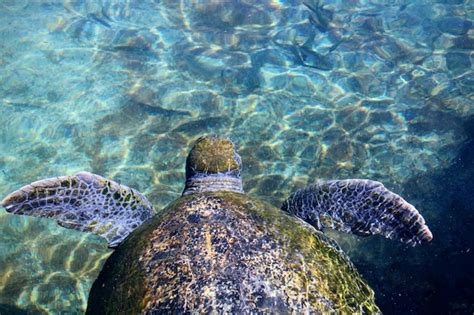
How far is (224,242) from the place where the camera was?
104 inches

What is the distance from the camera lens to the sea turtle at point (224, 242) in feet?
7.93

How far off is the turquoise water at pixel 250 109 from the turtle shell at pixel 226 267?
6.32 feet

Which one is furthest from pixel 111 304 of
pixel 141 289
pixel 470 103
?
pixel 470 103

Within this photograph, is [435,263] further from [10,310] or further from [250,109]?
[10,310]

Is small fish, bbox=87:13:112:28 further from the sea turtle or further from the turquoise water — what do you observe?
the sea turtle

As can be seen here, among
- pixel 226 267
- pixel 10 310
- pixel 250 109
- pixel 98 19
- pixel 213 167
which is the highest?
pixel 226 267

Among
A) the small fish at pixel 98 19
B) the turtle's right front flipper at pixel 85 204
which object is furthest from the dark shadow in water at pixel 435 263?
the small fish at pixel 98 19

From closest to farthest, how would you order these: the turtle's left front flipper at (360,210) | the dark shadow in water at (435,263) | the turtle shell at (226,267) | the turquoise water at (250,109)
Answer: the turtle shell at (226,267) < the turtle's left front flipper at (360,210) < the dark shadow in water at (435,263) < the turquoise water at (250,109)

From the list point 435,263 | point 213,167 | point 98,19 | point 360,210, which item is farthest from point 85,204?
point 98,19

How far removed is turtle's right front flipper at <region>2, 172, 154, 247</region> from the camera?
3.57 m

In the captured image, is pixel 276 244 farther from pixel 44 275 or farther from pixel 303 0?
pixel 303 0

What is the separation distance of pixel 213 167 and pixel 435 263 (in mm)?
2850

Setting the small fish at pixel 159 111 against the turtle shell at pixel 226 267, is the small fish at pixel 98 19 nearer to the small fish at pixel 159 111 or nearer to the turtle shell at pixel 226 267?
the small fish at pixel 159 111

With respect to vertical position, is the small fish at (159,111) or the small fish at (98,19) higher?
Result: the small fish at (98,19)
